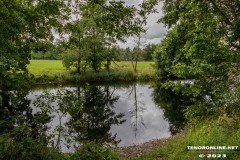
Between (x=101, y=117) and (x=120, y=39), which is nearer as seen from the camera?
(x=120, y=39)

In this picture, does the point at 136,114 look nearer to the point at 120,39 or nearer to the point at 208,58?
the point at 208,58

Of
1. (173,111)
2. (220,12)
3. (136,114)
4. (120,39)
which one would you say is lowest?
(136,114)

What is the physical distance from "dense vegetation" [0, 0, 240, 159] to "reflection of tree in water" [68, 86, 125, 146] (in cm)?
252

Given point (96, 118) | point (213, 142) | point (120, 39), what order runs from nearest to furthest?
point (213, 142), point (120, 39), point (96, 118)

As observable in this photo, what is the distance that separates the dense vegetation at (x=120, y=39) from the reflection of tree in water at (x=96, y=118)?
8.27 ft

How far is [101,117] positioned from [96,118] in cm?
65

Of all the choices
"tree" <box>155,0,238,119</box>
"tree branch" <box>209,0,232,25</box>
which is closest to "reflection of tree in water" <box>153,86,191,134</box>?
"tree" <box>155,0,238,119</box>

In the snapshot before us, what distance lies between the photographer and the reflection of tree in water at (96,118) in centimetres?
1422

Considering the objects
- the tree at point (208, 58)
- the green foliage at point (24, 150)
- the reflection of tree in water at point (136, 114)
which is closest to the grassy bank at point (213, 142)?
the tree at point (208, 58)

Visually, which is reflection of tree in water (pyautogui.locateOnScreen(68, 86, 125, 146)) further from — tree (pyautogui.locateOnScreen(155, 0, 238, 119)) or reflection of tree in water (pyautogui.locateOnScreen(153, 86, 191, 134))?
tree (pyautogui.locateOnScreen(155, 0, 238, 119))

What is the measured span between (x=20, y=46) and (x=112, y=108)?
19.8 meters

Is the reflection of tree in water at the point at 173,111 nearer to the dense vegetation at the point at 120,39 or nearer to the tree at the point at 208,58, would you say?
the tree at the point at 208,58

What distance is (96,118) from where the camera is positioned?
2175 cm

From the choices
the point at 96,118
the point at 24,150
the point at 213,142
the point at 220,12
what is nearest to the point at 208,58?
the point at 220,12
